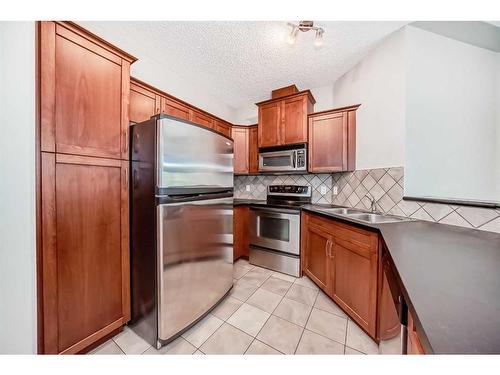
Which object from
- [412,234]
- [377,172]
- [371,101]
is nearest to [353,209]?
[377,172]

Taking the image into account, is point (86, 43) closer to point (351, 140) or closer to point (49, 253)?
point (49, 253)

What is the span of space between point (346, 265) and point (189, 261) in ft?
4.21

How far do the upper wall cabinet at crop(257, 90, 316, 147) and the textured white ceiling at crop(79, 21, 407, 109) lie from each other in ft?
0.99

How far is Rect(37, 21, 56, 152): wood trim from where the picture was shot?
0.98 metres

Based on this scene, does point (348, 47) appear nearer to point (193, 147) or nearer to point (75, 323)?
point (193, 147)

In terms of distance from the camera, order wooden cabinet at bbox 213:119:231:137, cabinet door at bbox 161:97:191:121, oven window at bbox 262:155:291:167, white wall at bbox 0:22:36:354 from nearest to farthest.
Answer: white wall at bbox 0:22:36:354, cabinet door at bbox 161:97:191:121, oven window at bbox 262:155:291:167, wooden cabinet at bbox 213:119:231:137

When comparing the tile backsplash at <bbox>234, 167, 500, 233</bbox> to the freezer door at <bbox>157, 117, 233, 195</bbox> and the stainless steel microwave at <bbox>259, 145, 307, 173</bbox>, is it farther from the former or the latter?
the freezer door at <bbox>157, 117, 233, 195</bbox>

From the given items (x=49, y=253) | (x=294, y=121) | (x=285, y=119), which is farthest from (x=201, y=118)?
(x=49, y=253)

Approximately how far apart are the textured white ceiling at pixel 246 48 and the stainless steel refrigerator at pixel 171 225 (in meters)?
1.04

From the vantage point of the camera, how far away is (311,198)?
269cm

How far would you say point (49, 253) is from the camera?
3.29 feet

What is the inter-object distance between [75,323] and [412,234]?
209 centimetres

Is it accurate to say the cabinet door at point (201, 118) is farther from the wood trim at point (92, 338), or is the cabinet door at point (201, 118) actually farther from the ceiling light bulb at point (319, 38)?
the wood trim at point (92, 338)

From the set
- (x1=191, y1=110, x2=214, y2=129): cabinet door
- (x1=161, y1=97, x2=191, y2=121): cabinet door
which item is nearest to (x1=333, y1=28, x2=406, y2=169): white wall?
(x1=191, y1=110, x2=214, y2=129): cabinet door
